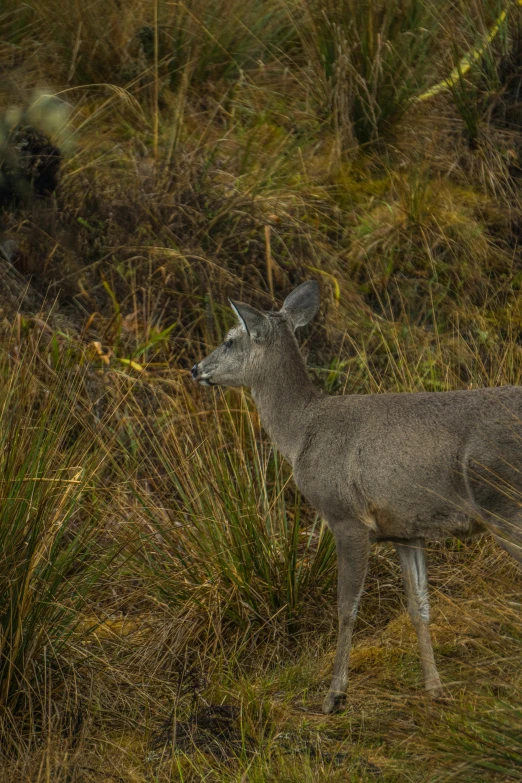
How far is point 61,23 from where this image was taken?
10641 millimetres

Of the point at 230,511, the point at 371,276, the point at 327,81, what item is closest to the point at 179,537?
the point at 230,511

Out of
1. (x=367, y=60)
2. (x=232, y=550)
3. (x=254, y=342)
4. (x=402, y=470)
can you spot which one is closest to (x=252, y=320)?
(x=254, y=342)

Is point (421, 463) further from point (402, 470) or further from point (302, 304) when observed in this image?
point (302, 304)

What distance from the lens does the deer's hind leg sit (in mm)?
5418

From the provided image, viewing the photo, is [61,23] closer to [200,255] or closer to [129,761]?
[200,255]

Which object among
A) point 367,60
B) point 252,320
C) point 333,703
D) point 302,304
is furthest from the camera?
point 367,60

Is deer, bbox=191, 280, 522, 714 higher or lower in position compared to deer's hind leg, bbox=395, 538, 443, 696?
higher

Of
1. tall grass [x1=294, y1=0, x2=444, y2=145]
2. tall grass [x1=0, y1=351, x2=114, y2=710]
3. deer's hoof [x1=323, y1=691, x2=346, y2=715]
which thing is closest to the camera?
tall grass [x1=0, y1=351, x2=114, y2=710]

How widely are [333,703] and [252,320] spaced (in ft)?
6.28

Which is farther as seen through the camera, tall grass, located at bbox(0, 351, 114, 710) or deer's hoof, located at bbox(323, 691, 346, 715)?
deer's hoof, located at bbox(323, 691, 346, 715)

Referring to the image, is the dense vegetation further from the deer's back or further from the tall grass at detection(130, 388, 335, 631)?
the deer's back

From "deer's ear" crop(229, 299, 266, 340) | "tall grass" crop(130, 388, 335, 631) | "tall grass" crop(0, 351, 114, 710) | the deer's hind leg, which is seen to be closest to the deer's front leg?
the deer's hind leg

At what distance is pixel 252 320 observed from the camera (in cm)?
611

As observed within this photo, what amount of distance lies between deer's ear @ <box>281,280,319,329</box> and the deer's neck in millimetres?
Answer: 245
